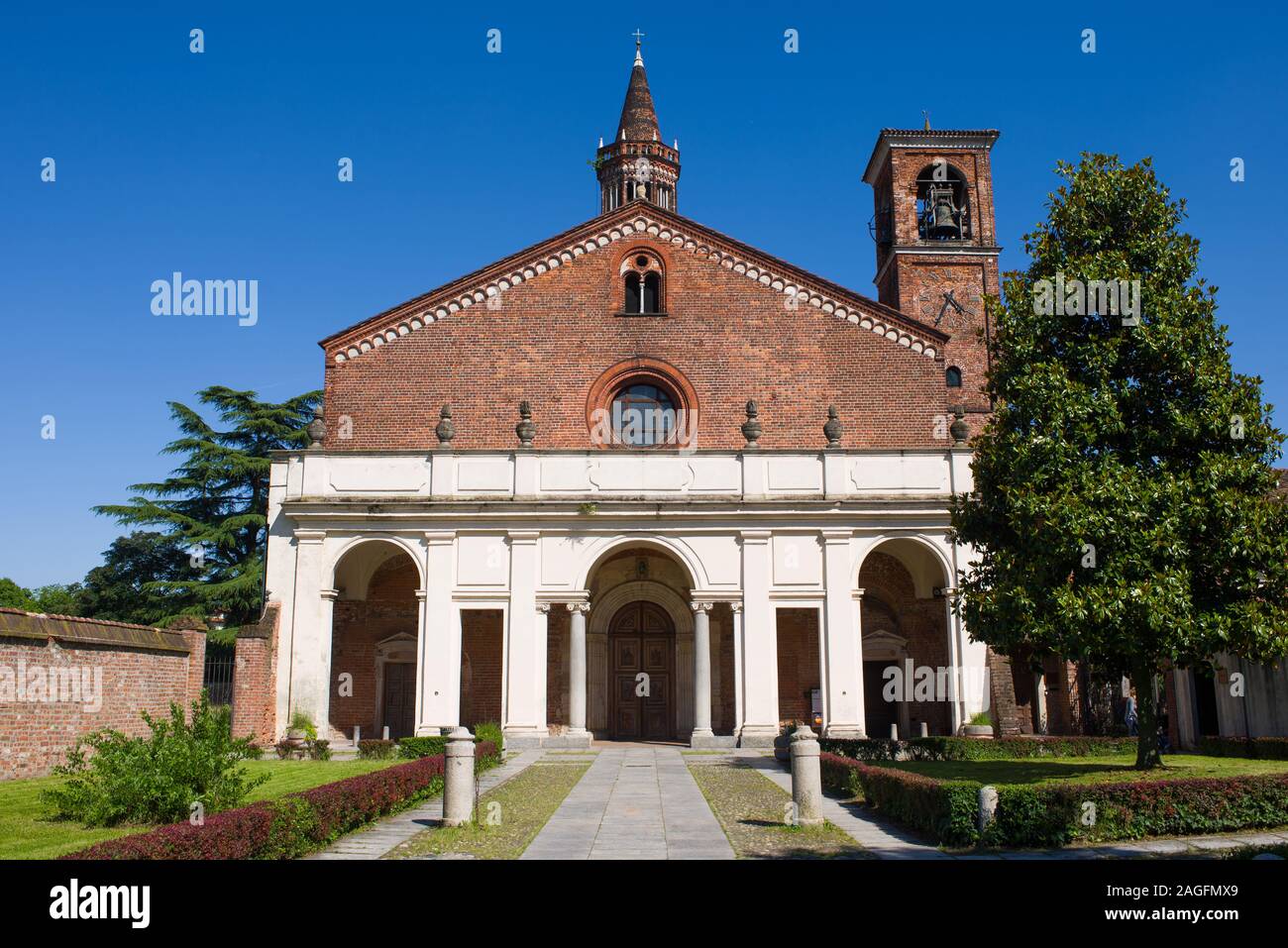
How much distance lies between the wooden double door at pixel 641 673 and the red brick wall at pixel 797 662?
9.50 feet

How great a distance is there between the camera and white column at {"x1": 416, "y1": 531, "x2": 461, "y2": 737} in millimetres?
23328

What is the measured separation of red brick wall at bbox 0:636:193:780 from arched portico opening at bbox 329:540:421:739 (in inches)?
174

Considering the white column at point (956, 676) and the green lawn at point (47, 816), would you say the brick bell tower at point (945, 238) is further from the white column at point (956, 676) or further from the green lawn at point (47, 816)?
the green lawn at point (47, 816)

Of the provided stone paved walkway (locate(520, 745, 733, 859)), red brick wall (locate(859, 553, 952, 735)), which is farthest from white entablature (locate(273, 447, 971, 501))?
stone paved walkway (locate(520, 745, 733, 859))

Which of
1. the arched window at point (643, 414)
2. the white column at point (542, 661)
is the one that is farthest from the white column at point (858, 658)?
the white column at point (542, 661)

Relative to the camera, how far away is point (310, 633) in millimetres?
23734

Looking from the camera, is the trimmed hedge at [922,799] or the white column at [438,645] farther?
the white column at [438,645]

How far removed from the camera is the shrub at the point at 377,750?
2111 centimetres

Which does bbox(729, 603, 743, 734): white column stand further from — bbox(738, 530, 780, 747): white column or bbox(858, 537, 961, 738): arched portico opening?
bbox(858, 537, 961, 738): arched portico opening

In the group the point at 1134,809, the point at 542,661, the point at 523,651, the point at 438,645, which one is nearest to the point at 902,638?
the point at 542,661

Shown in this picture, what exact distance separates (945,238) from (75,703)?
2675 centimetres

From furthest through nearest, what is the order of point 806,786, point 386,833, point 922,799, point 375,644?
point 375,644, point 806,786, point 922,799, point 386,833

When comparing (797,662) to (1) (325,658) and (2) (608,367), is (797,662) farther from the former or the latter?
(1) (325,658)

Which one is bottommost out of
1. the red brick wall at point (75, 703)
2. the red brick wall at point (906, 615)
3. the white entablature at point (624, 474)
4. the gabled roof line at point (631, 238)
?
the red brick wall at point (75, 703)
